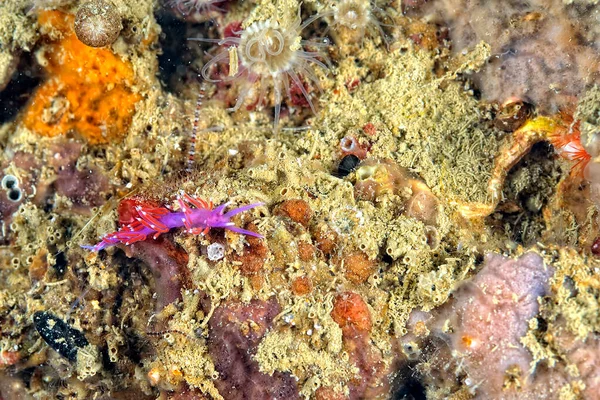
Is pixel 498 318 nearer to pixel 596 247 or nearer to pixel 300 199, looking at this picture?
pixel 596 247

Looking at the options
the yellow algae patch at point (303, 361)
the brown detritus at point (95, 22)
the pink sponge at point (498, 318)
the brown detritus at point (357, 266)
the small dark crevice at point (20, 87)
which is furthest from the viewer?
the small dark crevice at point (20, 87)

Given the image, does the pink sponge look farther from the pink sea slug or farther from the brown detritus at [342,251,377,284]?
the pink sea slug

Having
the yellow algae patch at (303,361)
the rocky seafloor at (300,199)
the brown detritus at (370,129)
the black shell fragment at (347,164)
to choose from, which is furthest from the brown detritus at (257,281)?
the brown detritus at (370,129)

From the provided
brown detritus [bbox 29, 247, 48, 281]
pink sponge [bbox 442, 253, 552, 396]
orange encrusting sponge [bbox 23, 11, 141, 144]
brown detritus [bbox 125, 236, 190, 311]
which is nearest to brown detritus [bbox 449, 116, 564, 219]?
pink sponge [bbox 442, 253, 552, 396]

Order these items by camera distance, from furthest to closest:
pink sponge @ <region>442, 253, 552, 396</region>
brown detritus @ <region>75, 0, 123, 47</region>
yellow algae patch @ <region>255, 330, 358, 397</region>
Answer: brown detritus @ <region>75, 0, 123, 47</region> < yellow algae patch @ <region>255, 330, 358, 397</region> < pink sponge @ <region>442, 253, 552, 396</region>

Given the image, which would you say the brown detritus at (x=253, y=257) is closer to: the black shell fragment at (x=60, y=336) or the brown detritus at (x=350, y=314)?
the brown detritus at (x=350, y=314)

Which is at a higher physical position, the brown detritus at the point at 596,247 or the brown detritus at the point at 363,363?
the brown detritus at the point at 596,247

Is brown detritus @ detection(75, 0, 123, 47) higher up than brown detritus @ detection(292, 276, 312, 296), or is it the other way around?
brown detritus @ detection(75, 0, 123, 47)

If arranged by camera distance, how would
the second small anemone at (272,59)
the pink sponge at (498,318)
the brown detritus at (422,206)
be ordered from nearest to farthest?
the pink sponge at (498,318), the brown detritus at (422,206), the second small anemone at (272,59)
